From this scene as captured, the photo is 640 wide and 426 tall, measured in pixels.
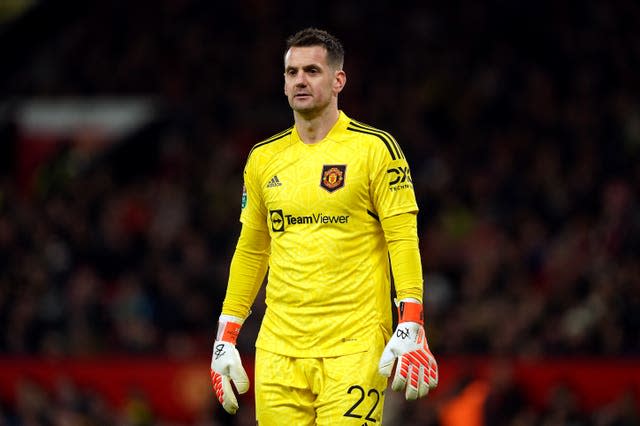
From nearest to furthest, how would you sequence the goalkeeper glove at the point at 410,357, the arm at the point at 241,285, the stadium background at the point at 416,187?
the goalkeeper glove at the point at 410,357, the arm at the point at 241,285, the stadium background at the point at 416,187

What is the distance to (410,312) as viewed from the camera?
6.23 meters

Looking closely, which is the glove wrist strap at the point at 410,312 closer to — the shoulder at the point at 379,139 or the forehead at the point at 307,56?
the shoulder at the point at 379,139

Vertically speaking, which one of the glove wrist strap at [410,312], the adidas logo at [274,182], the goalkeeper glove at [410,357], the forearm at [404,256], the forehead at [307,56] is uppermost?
the forehead at [307,56]

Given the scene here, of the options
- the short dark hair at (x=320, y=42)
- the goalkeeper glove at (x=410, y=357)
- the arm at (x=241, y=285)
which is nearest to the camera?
the goalkeeper glove at (x=410, y=357)

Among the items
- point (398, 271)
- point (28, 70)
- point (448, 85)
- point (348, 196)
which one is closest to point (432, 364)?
point (398, 271)

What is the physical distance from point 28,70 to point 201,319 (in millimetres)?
9526

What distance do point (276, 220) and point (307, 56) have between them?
0.86 m

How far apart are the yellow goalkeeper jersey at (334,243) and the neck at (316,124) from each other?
0.16 feet

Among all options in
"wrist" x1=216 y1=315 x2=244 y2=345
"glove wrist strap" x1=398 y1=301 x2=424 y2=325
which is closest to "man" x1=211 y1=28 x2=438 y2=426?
"glove wrist strap" x1=398 y1=301 x2=424 y2=325

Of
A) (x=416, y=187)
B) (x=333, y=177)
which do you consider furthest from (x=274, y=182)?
(x=416, y=187)

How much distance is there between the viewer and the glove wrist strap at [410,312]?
6227 mm

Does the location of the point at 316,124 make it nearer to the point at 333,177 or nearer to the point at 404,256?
the point at 333,177

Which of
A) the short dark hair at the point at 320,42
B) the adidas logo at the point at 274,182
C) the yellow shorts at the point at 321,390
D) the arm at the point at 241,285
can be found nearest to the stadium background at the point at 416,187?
the arm at the point at 241,285

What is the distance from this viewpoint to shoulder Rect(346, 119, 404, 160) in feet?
21.2
